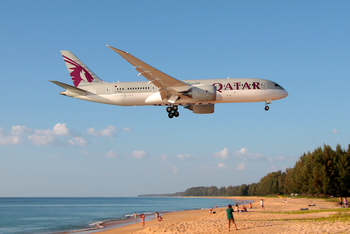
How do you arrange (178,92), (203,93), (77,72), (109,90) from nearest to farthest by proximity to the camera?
(203,93)
(178,92)
(109,90)
(77,72)

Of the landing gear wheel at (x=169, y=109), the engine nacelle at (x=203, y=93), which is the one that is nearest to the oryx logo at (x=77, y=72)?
the landing gear wheel at (x=169, y=109)

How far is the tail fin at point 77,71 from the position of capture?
40219 mm

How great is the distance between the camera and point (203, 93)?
33.2 meters

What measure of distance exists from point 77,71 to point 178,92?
15717 millimetres

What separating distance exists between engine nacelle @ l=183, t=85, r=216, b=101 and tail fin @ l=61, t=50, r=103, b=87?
13639 mm

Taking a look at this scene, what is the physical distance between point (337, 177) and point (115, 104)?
197 ft

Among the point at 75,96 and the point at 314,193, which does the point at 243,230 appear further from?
the point at 314,193

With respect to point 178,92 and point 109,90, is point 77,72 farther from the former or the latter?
point 178,92

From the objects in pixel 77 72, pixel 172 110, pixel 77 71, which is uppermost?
pixel 77 71

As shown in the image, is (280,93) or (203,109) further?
(203,109)

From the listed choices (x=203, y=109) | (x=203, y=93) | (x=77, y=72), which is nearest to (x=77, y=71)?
(x=77, y=72)

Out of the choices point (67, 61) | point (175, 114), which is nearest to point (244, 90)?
point (175, 114)

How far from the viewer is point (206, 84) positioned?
35.0m

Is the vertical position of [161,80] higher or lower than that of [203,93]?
higher
